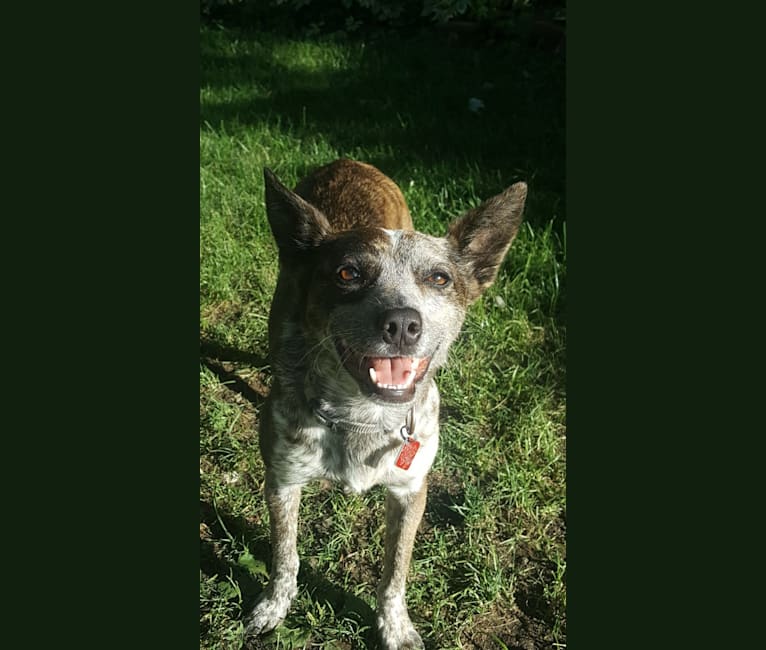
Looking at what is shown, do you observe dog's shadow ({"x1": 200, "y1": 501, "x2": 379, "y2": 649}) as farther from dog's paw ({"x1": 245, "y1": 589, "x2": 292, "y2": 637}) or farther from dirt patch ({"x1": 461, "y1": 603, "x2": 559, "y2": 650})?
dirt patch ({"x1": 461, "y1": 603, "x2": 559, "y2": 650})

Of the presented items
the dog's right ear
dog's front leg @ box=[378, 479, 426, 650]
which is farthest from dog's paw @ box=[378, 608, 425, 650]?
the dog's right ear

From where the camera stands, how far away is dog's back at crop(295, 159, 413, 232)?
344 cm

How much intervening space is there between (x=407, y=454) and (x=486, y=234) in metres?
0.98

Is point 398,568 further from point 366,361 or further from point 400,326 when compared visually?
point 400,326

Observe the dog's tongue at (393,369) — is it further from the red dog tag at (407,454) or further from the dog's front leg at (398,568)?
the dog's front leg at (398,568)

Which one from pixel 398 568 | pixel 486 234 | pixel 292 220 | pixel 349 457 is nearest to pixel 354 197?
pixel 292 220

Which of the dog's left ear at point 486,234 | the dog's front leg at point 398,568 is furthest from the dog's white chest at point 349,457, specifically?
the dog's left ear at point 486,234

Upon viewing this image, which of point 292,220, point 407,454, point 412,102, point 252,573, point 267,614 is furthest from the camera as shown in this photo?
point 412,102

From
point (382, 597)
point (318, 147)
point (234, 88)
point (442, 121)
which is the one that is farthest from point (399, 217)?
point (234, 88)

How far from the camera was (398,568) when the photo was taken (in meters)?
2.80

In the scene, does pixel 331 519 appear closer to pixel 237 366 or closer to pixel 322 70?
pixel 237 366

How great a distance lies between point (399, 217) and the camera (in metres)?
3.75

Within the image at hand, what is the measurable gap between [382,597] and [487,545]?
64 centimetres

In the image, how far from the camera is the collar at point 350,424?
2582 mm
